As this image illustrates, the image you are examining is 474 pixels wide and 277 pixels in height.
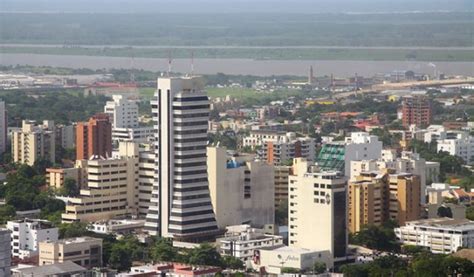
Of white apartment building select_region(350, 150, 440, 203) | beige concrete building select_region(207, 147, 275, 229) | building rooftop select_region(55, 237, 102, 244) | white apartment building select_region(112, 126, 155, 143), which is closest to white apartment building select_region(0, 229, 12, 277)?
building rooftop select_region(55, 237, 102, 244)

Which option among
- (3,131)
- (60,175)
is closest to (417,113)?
(3,131)

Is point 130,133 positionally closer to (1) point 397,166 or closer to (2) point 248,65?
(1) point 397,166

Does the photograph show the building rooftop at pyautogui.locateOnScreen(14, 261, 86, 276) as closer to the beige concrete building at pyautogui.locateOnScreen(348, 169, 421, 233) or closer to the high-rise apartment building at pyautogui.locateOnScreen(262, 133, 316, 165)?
the beige concrete building at pyautogui.locateOnScreen(348, 169, 421, 233)

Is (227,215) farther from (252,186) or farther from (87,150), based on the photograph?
(87,150)

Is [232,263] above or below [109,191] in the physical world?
below

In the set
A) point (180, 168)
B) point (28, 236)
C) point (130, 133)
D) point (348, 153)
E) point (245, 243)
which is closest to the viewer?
point (245, 243)

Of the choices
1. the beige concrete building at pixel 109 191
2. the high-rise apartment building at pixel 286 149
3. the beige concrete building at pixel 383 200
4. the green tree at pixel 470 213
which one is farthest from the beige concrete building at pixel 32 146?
the green tree at pixel 470 213

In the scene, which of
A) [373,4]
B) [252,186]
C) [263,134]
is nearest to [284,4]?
[373,4]
